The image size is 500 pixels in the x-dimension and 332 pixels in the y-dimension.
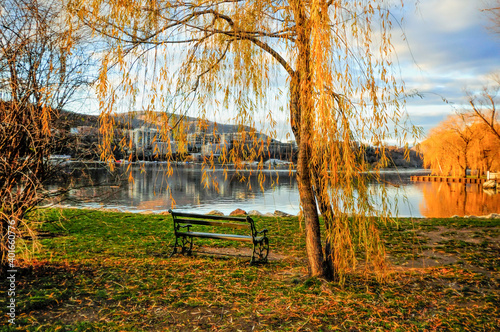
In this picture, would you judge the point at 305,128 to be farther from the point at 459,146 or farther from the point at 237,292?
the point at 459,146

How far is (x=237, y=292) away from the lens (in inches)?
148

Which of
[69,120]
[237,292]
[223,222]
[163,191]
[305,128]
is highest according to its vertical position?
[69,120]

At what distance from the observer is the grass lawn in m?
3.03

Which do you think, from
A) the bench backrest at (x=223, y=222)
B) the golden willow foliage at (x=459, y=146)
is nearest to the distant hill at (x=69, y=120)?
the bench backrest at (x=223, y=222)

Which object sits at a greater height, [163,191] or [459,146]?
[459,146]

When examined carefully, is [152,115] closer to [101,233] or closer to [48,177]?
[48,177]

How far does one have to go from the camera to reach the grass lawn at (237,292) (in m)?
3.03

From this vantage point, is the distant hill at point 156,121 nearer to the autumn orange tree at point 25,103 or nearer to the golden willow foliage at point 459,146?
the autumn orange tree at point 25,103

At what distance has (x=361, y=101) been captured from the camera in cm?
329

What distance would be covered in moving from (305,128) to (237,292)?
1.96 metres

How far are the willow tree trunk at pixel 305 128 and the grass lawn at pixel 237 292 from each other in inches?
8.0

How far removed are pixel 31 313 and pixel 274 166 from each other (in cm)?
267

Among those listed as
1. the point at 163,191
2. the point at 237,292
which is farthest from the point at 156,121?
the point at 163,191

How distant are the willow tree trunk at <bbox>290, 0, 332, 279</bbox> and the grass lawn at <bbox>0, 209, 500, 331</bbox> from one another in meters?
0.20
